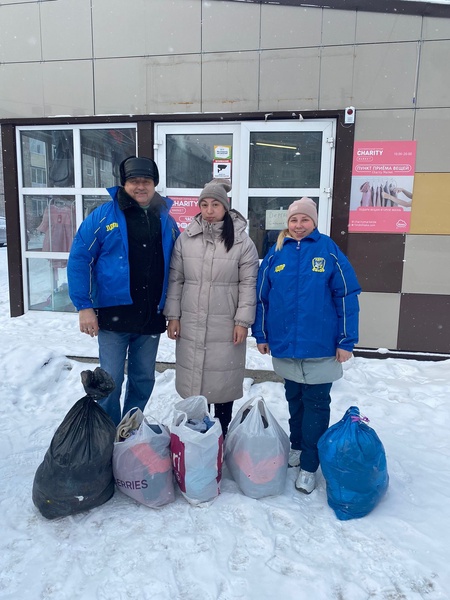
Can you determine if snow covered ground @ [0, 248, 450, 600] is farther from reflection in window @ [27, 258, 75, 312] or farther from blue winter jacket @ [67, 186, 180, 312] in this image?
reflection in window @ [27, 258, 75, 312]

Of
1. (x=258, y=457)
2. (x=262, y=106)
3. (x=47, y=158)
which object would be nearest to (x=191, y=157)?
(x=262, y=106)

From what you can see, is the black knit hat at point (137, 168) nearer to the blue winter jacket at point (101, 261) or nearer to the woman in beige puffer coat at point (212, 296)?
the blue winter jacket at point (101, 261)

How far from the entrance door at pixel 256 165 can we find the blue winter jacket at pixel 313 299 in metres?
2.58

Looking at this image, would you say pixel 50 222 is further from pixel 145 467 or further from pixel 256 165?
pixel 145 467

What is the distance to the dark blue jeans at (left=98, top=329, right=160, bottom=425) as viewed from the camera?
9.07 feet

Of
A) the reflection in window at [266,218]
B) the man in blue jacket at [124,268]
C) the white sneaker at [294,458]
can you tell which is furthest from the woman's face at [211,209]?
the reflection in window at [266,218]

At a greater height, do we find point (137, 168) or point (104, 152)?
point (104, 152)

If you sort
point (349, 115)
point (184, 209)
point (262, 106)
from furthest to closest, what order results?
1. point (184, 209)
2. point (262, 106)
3. point (349, 115)

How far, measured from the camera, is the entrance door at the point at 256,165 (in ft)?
16.0

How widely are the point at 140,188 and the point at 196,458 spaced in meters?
1.57

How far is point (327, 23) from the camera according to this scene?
462 centimetres

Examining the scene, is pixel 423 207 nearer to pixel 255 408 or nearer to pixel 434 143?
pixel 434 143

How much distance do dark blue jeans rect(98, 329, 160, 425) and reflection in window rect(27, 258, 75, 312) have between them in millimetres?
3168

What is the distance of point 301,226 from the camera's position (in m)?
2.49
